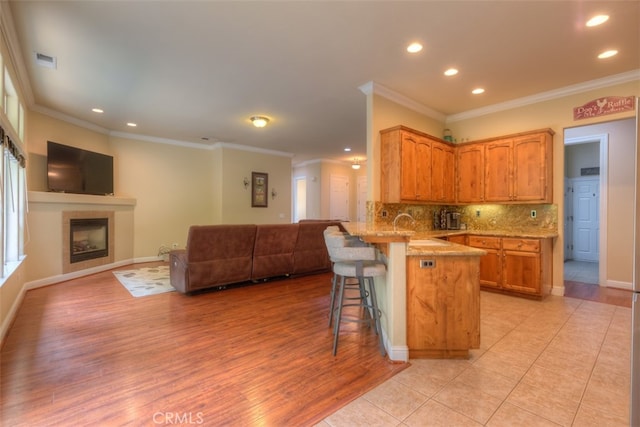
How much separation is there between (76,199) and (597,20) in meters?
7.49

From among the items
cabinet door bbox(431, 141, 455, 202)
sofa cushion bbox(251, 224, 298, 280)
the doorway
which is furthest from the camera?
the doorway

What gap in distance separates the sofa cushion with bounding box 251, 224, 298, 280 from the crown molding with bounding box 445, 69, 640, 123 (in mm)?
3645

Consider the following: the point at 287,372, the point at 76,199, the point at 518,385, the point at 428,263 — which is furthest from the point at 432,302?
the point at 76,199

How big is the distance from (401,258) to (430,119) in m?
3.54

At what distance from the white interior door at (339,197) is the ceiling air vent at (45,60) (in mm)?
7157

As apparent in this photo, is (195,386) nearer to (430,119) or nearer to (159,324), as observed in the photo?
(159,324)

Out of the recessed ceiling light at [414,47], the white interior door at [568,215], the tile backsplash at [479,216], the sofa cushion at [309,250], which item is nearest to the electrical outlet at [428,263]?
the tile backsplash at [479,216]

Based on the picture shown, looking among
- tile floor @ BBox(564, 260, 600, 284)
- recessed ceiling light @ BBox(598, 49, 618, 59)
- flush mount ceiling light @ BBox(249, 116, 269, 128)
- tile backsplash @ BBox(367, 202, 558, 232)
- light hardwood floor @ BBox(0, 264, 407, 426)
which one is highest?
recessed ceiling light @ BBox(598, 49, 618, 59)

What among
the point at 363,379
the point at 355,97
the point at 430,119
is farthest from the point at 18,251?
the point at 430,119

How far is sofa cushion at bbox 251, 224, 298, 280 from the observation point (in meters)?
4.71

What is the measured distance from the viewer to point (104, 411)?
1786 millimetres

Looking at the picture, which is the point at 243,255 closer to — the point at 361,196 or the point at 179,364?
the point at 179,364

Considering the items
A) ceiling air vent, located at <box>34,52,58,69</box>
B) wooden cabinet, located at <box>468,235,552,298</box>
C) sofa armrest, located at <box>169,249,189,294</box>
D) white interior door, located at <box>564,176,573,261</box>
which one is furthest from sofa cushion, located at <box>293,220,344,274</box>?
white interior door, located at <box>564,176,573,261</box>

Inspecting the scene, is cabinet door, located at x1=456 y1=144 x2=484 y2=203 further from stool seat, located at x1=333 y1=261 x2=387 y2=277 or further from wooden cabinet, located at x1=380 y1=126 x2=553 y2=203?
stool seat, located at x1=333 y1=261 x2=387 y2=277
